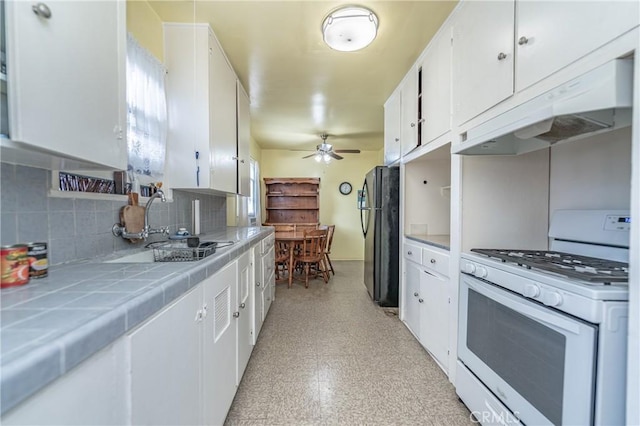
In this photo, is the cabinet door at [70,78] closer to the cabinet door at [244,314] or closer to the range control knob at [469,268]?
the cabinet door at [244,314]

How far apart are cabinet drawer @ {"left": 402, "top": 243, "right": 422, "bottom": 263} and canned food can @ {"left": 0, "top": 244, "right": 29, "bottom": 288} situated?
2226 millimetres

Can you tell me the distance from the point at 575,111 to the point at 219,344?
5.40 feet

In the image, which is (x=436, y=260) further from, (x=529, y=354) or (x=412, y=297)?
(x=529, y=354)

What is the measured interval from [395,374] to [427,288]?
666 millimetres

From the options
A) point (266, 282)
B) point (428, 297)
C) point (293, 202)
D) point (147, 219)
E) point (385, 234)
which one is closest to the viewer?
point (147, 219)

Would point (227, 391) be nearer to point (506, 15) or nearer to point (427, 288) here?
point (427, 288)

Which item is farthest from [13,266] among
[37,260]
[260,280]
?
[260,280]

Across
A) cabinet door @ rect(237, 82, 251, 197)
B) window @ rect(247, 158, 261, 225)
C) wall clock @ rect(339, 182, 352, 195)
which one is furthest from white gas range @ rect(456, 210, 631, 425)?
wall clock @ rect(339, 182, 352, 195)

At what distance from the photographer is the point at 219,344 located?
4.06ft

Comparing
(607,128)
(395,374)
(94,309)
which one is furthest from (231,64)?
(395,374)

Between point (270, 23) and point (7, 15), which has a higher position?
point (270, 23)

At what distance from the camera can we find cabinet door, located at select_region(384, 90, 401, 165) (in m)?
2.75

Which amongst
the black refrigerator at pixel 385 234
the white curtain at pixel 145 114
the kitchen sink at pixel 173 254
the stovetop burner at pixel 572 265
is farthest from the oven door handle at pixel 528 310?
the white curtain at pixel 145 114

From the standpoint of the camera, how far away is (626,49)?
77cm
